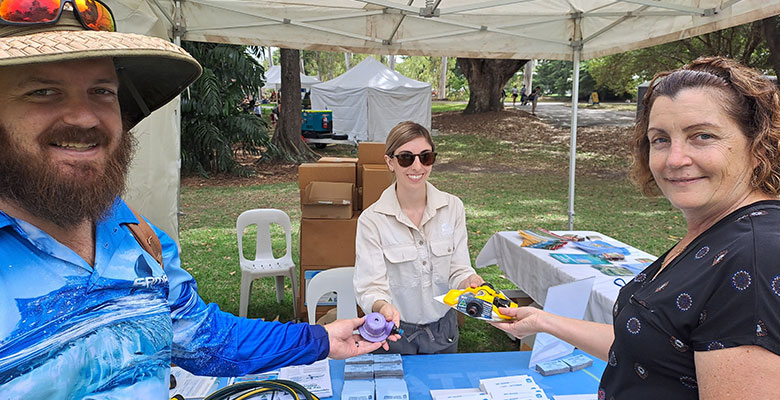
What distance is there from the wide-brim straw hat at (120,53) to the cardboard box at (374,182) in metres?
3.04

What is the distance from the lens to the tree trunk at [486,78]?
Result: 22.9 metres

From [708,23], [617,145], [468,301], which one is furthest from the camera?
[617,145]

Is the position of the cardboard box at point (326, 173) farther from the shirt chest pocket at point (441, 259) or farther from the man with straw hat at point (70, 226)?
the man with straw hat at point (70, 226)

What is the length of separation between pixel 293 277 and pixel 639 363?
3919mm

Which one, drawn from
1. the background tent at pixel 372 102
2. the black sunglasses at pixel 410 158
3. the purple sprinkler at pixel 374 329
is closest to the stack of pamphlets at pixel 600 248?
the black sunglasses at pixel 410 158

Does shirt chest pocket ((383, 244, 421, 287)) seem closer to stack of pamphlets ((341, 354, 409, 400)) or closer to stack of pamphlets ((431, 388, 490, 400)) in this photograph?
stack of pamphlets ((341, 354, 409, 400))

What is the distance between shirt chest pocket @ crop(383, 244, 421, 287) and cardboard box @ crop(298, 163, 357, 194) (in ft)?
6.92

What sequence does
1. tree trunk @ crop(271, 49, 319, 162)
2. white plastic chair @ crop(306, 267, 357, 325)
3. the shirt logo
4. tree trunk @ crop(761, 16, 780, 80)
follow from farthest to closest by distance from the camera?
tree trunk @ crop(271, 49, 319, 162) → tree trunk @ crop(761, 16, 780, 80) → white plastic chair @ crop(306, 267, 357, 325) → the shirt logo

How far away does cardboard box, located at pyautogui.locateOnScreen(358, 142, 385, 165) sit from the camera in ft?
15.5

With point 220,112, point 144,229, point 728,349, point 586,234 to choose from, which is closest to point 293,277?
A: point 586,234

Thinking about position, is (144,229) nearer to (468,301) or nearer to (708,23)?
(468,301)

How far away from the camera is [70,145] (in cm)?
108

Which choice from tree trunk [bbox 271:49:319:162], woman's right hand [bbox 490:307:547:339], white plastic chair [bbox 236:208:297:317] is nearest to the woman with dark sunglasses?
woman's right hand [bbox 490:307:547:339]

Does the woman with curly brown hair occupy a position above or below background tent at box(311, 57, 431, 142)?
below
